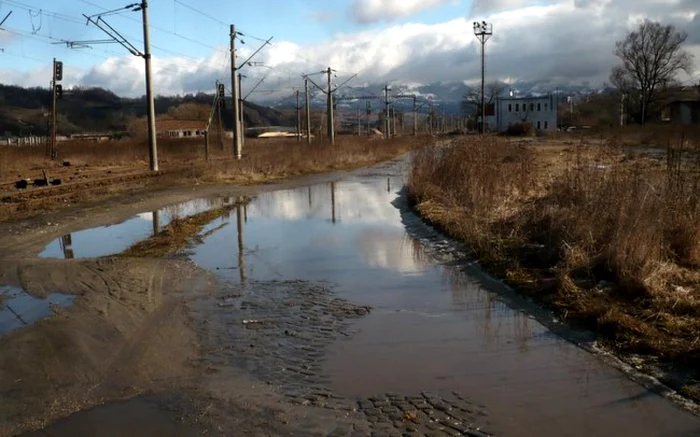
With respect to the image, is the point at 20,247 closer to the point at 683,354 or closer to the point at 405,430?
the point at 405,430

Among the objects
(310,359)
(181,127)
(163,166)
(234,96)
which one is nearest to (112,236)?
(310,359)

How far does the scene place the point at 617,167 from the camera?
12055 mm

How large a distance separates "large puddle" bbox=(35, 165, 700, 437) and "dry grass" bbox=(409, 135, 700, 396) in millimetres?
685

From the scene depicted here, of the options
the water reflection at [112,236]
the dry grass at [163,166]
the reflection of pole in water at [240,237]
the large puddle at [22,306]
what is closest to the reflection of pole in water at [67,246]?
the water reflection at [112,236]

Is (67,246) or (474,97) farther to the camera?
(474,97)

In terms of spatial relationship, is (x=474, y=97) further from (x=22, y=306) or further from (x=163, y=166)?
(x=22, y=306)

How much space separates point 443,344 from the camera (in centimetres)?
700

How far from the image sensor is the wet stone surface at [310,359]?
5.00m

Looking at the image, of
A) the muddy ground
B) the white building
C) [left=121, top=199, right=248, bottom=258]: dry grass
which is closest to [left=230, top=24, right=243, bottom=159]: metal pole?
[left=121, top=199, right=248, bottom=258]: dry grass

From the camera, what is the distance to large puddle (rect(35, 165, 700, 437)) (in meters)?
5.20

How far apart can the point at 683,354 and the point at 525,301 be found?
2.65 m

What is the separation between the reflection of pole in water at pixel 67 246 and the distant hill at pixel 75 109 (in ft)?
265

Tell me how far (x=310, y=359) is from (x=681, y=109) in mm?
108876

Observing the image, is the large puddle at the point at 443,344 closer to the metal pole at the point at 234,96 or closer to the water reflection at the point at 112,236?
the water reflection at the point at 112,236
